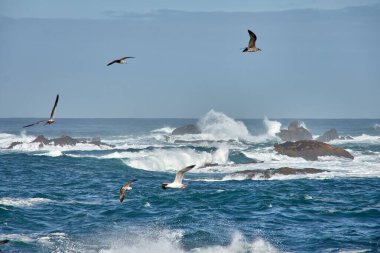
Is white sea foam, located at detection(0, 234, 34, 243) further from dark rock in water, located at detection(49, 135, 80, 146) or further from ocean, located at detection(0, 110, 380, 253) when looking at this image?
dark rock in water, located at detection(49, 135, 80, 146)

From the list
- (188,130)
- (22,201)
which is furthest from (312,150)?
(188,130)

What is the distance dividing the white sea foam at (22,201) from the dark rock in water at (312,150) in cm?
3430

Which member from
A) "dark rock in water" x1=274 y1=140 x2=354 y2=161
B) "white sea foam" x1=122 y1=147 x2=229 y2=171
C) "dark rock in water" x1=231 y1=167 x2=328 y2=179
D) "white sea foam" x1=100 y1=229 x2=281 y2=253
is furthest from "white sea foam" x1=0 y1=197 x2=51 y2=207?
"dark rock in water" x1=274 y1=140 x2=354 y2=161

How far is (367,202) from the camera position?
40281mm

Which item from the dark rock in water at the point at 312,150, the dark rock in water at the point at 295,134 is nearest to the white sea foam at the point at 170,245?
the dark rock in water at the point at 312,150

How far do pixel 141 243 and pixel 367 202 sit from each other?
15775 mm

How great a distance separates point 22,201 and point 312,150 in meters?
36.6

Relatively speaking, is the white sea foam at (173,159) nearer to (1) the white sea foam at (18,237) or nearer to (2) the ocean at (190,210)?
(2) the ocean at (190,210)

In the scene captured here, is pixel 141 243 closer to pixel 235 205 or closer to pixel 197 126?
pixel 235 205

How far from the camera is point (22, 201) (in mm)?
40094

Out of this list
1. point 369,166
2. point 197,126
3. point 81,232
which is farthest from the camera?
point 197,126

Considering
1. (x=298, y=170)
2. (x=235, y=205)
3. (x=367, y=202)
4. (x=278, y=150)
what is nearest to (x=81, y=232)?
(x=235, y=205)

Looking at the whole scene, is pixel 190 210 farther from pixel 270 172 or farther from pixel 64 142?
pixel 64 142

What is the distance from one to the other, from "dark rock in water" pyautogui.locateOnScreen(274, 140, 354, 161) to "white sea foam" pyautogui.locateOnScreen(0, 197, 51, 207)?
113ft
